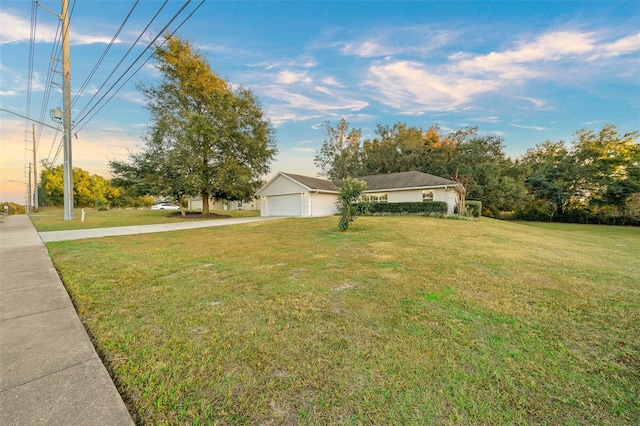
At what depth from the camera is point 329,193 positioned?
20.3 m

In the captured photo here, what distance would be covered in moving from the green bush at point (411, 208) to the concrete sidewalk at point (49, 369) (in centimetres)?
1471

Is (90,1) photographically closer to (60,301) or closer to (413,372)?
(60,301)

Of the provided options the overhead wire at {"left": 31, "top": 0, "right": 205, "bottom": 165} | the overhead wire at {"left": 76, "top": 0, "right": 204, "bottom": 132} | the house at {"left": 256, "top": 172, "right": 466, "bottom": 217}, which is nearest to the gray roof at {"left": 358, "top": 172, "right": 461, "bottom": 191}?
the house at {"left": 256, "top": 172, "right": 466, "bottom": 217}

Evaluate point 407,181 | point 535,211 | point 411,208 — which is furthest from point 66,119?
point 535,211

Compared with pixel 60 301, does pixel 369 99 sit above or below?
above

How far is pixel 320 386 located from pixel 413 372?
728 millimetres

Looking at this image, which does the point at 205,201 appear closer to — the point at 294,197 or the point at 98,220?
the point at 98,220

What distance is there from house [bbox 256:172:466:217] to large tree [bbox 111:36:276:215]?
237cm

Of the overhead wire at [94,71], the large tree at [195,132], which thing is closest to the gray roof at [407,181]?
the large tree at [195,132]

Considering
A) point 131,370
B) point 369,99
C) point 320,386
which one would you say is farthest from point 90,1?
point 369,99

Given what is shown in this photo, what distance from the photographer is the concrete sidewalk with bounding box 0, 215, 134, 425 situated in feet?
4.62

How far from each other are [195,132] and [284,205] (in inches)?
327

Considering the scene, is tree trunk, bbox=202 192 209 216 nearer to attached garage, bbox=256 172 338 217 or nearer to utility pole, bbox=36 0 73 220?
attached garage, bbox=256 172 338 217

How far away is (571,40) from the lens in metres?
9.18
